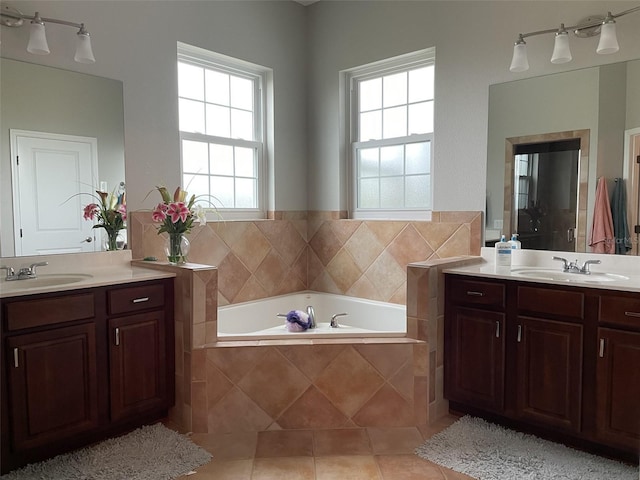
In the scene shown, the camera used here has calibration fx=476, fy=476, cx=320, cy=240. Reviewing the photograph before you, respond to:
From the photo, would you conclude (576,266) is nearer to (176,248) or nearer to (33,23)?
(176,248)

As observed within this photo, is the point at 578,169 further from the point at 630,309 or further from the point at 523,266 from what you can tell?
the point at 630,309

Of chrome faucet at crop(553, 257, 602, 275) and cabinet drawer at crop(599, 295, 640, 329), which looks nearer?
cabinet drawer at crop(599, 295, 640, 329)

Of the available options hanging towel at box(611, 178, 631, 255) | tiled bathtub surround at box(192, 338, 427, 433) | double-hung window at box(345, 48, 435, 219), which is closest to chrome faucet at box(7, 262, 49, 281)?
tiled bathtub surround at box(192, 338, 427, 433)

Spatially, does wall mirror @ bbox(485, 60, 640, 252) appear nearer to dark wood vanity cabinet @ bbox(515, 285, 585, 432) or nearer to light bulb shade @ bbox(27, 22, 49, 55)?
dark wood vanity cabinet @ bbox(515, 285, 585, 432)

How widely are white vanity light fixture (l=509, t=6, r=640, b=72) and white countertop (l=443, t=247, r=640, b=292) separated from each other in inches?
43.4

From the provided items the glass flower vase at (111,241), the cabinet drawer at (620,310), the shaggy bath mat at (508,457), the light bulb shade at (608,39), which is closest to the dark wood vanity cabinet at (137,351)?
the glass flower vase at (111,241)

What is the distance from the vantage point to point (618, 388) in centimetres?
216

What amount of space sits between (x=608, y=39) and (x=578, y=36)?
0.90 feet

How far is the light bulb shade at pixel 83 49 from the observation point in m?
2.58

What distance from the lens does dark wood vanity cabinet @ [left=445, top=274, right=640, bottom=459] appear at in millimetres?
2152

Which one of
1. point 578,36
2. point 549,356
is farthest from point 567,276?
point 578,36

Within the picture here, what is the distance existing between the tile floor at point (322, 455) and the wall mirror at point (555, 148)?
128 cm

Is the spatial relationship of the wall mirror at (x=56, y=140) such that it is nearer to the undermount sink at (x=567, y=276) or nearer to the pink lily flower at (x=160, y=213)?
the pink lily flower at (x=160, y=213)

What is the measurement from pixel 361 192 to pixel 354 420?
6.33 ft
